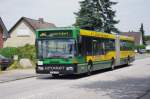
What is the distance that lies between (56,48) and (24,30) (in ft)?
214

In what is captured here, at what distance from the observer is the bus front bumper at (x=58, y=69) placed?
23859mm

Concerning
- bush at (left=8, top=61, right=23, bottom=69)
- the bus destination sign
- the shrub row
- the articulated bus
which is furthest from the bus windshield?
the shrub row

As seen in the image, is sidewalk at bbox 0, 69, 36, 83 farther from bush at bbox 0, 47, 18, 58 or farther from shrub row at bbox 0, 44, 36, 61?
bush at bbox 0, 47, 18, 58

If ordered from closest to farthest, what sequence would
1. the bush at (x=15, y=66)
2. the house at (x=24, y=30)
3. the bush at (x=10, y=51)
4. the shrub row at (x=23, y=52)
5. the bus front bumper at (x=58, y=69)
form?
1. the bus front bumper at (x=58, y=69)
2. the bush at (x=15, y=66)
3. the shrub row at (x=23, y=52)
4. the bush at (x=10, y=51)
5. the house at (x=24, y=30)

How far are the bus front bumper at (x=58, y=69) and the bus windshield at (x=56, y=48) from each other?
21.2 inches

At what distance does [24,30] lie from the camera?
88.6 metres

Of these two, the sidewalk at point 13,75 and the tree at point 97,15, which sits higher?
the tree at point 97,15

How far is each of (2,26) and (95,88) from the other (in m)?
37.4

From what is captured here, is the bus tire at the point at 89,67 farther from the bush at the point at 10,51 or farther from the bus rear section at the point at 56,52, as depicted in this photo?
the bush at the point at 10,51

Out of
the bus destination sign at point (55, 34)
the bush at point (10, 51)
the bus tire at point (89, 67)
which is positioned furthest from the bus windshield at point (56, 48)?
the bush at point (10, 51)

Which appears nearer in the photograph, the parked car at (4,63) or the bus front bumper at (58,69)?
the bus front bumper at (58,69)

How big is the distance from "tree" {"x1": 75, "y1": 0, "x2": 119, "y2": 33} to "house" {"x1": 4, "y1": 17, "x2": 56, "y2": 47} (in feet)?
60.9

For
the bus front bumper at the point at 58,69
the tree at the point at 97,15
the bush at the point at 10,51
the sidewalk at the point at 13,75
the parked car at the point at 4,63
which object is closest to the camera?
the bus front bumper at the point at 58,69

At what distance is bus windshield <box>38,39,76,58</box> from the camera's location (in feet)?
78.4
